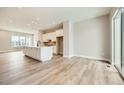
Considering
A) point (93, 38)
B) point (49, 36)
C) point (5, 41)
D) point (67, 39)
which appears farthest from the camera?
point (5, 41)

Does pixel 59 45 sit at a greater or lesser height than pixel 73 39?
lesser

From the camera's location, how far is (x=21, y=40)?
46.6 feet

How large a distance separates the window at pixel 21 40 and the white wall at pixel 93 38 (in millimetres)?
8613

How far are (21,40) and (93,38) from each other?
34.4 ft

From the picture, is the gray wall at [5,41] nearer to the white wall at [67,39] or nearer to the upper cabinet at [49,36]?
the upper cabinet at [49,36]

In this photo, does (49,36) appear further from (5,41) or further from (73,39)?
(5,41)

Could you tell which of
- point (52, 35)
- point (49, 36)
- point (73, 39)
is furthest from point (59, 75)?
point (49, 36)

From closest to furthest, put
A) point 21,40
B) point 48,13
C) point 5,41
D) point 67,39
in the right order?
point 48,13
point 67,39
point 5,41
point 21,40

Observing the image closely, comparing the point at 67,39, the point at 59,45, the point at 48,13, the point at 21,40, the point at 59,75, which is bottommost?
the point at 59,75

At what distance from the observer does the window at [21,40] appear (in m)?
13.1

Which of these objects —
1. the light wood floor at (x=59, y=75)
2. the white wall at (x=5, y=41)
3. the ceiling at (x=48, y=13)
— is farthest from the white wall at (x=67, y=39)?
the white wall at (x=5, y=41)

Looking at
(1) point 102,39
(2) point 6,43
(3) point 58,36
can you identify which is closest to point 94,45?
(1) point 102,39

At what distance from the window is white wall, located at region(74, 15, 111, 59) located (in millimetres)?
8613
